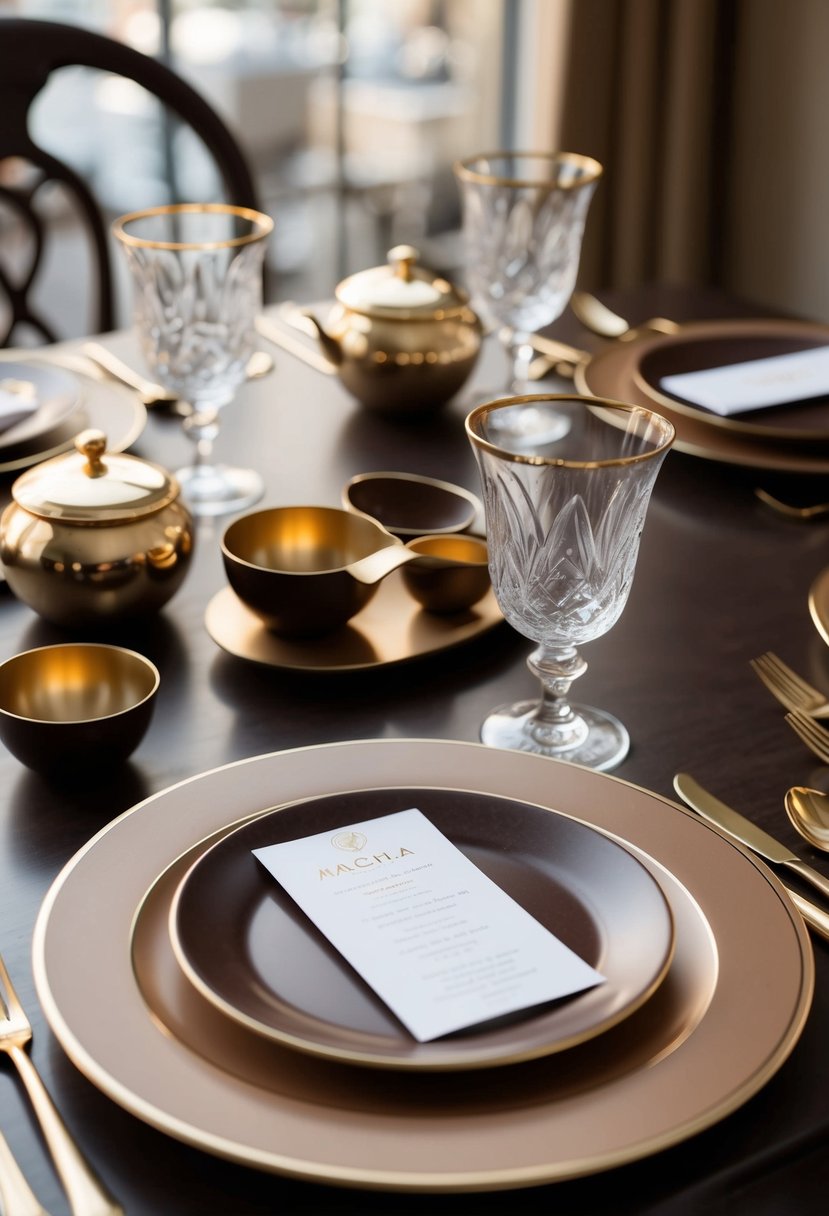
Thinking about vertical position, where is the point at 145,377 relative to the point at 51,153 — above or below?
below

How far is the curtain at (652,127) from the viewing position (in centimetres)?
212

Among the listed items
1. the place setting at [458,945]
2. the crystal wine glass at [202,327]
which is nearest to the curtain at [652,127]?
the crystal wine glass at [202,327]

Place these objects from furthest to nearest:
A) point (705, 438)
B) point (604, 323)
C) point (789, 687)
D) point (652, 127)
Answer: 1. point (652, 127)
2. point (604, 323)
3. point (705, 438)
4. point (789, 687)

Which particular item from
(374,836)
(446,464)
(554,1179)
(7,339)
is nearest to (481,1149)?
(554,1179)

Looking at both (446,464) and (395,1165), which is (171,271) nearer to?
(446,464)

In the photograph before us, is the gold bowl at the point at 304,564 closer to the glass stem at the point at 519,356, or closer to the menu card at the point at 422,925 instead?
the menu card at the point at 422,925

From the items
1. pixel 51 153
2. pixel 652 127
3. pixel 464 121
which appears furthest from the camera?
pixel 464 121

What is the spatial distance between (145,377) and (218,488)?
23 centimetres

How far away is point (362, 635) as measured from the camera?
730 mm

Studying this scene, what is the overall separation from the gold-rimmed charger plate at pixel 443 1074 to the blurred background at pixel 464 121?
1441mm

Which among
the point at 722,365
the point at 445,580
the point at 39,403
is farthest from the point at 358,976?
the point at 722,365

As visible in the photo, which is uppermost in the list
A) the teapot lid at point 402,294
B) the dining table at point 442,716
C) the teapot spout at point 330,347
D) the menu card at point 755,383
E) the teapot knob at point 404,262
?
the teapot knob at point 404,262

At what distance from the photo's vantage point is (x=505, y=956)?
18.7 inches

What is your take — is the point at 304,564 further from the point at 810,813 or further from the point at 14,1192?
the point at 14,1192
